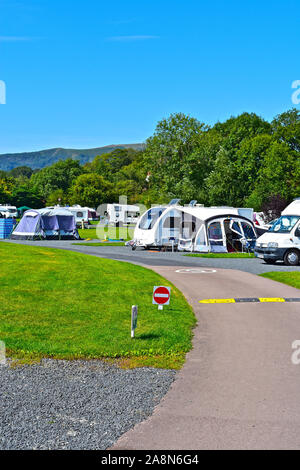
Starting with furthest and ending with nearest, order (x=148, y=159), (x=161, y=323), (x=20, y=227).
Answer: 1. (x=148, y=159)
2. (x=20, y=227)
3. (x=161, y=323)

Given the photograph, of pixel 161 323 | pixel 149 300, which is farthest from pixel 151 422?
pixel 149 300

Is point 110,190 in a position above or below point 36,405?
above

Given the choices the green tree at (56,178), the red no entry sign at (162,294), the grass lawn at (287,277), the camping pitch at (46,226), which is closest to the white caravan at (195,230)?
the grass lawn at (287,277)

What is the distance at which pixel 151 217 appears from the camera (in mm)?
30953

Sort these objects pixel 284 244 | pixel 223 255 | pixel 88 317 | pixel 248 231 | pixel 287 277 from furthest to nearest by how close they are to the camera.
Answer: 1. pixel 248 231
2. pixel 223 255
3. pixel 284 244
4. pixel 287 277
5. pixel 88 317

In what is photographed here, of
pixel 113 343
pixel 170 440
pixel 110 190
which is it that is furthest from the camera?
pixel 110 190

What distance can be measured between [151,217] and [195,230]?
301cm

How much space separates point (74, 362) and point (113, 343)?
3.50 feet

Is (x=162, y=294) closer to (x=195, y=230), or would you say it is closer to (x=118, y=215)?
(x=195, y=230)

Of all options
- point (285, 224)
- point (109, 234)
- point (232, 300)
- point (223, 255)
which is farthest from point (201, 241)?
point (109, 234)

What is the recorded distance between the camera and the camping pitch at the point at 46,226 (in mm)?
37969

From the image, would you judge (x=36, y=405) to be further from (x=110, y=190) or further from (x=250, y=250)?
(x=110, y=190)

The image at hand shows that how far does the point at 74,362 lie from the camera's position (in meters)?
7.68

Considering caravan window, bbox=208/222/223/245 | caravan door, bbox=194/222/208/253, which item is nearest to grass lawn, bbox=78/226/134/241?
caravan door, bbox=194/222/208/253
